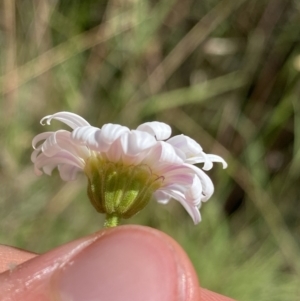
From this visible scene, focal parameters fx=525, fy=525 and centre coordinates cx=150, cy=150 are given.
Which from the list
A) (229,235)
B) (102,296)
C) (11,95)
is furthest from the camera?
(229,235)

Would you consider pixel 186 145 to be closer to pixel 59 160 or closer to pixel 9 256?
pixel 59 160

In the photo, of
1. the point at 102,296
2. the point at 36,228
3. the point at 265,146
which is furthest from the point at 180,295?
the point at 265,146

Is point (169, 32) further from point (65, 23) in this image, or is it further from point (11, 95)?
point (11, 95)

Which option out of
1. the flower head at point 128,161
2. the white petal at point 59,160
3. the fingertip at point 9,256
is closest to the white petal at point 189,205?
the flower head at point 128,161

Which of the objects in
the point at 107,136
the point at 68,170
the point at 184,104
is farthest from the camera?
the point at 184,104

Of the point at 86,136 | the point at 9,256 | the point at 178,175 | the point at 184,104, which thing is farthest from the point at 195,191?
the point at 184,104

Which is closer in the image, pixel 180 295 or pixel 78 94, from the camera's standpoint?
pixel 180 295

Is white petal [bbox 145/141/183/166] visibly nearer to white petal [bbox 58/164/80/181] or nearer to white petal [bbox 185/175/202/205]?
white petal [bbox 185/175/202/205]

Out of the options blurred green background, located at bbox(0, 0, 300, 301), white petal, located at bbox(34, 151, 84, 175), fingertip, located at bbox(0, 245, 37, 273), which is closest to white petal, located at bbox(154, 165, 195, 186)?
white petal, located at bbox(34, 151, 84, 175)
